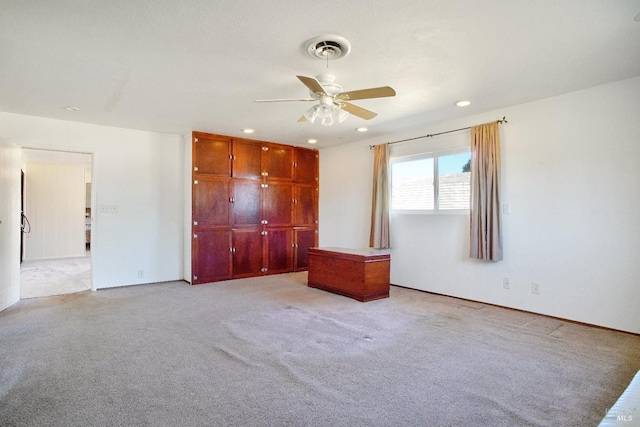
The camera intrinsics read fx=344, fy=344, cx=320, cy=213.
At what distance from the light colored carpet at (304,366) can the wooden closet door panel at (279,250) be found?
2132 millimetres

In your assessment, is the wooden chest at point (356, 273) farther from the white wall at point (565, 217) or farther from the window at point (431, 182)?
the window at point (431, 182)

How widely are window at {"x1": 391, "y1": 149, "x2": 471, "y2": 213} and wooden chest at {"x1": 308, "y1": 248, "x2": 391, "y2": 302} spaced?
3.68 feet

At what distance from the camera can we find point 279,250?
6359 millimetres

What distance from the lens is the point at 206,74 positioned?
316cm

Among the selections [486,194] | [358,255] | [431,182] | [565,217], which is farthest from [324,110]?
[565,217]

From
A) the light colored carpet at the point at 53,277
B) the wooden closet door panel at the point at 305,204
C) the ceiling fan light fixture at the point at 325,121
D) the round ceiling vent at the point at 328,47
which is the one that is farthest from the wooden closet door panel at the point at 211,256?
the round ceiling vent at the point at 328,47

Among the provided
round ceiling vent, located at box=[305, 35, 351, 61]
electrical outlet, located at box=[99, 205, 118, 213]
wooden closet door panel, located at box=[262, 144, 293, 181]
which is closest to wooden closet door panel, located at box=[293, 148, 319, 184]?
wooden closet door panel, located at box=[262, 144, 293, 181]

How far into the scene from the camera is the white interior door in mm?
3930

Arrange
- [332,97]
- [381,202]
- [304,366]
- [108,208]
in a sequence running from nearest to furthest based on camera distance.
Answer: [304,366]
[332,97]
[108,208]
[381,202]

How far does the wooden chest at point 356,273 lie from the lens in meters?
4.30

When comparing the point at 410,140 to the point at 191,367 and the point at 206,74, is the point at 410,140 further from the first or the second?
the point at 191,367

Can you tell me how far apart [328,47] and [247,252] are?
161 inches

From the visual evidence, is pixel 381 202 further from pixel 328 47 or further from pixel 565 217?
pixel 328 47

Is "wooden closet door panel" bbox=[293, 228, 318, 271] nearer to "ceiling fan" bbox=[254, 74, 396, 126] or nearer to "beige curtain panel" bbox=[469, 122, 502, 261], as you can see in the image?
"beige curtain panel" bbox=[469, 122, 502, 261]
